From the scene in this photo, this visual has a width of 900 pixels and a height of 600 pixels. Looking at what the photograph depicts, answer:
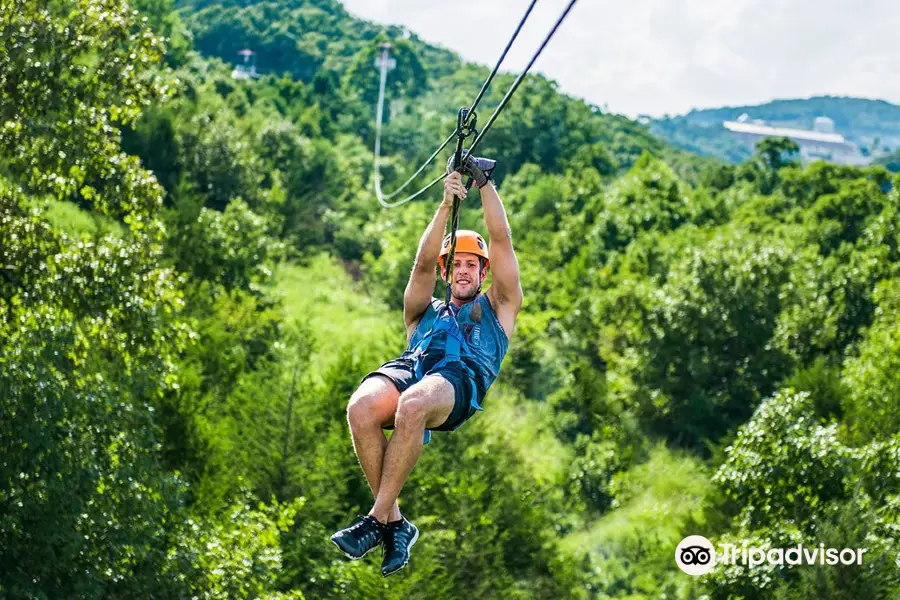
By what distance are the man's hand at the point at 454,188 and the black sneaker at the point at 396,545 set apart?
6.24 feet

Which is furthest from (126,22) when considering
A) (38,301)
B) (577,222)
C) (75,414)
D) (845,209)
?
(577,222)

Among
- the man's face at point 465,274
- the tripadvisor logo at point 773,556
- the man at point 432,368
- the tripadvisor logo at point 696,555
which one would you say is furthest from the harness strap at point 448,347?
the tripadvisor logo at point 696,555

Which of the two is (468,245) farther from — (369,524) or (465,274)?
(369,524)

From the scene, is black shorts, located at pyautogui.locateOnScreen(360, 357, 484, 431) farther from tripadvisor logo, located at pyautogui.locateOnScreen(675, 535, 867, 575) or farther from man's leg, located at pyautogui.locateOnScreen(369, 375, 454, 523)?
tripadvisor logo, located at pyautogui.locateOnScreen(675, 535, 867, 575)

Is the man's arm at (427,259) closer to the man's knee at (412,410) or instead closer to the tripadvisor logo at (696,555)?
the man's knee at (412,410)

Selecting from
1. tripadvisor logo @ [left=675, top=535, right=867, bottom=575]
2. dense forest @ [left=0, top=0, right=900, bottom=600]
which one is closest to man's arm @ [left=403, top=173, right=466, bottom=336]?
dense forest @ [left=0, top=0, right=900, bottom=600]

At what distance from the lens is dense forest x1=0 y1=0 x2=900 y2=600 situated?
1520 centimetres

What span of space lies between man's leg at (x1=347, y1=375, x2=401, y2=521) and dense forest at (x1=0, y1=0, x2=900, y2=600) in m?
8.76

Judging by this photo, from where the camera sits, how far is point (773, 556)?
65.4ft

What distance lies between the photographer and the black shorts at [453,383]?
7215 mm

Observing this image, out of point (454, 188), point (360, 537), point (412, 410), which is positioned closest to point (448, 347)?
point (412, 410)

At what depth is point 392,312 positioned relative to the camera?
159 feet

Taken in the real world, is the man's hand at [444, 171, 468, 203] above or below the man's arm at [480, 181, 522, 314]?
above

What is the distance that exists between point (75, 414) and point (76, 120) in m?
3.60
